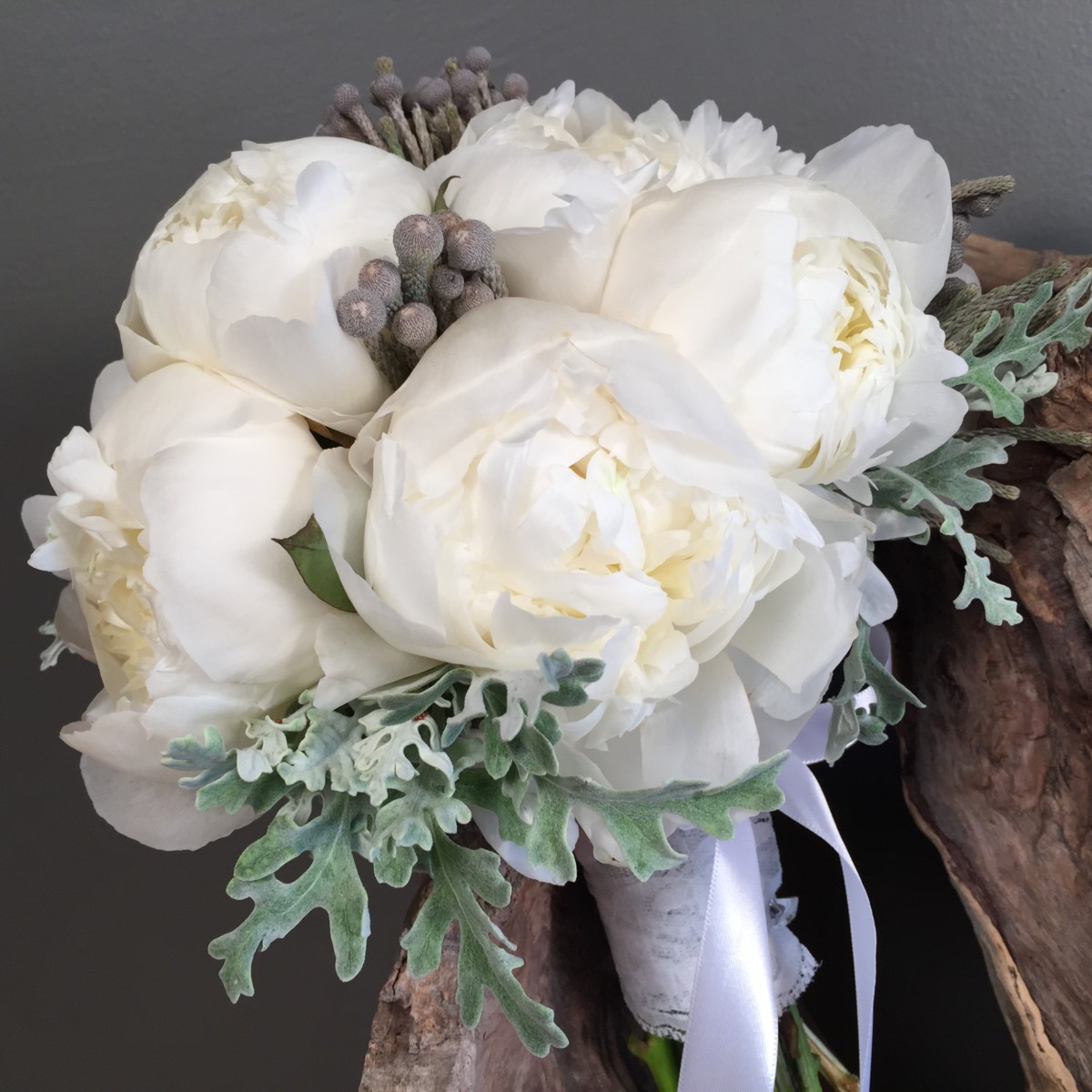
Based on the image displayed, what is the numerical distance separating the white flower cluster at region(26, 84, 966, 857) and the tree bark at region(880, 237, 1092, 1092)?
0.14 m

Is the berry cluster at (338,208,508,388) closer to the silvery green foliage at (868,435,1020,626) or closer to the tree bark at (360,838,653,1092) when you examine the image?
the silvery green foliage at (868,435,1020,626)

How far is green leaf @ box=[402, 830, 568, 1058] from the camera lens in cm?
43

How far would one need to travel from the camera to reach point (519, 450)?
1.22 feet

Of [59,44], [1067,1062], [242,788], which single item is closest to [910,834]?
[1067,1062]

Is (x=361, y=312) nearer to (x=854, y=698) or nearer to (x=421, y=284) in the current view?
(x=421, y=284)

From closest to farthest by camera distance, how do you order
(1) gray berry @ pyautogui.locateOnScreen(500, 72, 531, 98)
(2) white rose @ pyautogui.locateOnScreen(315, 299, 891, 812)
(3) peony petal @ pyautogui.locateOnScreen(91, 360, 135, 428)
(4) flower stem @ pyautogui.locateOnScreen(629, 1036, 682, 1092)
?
(2) white rose @ pyautogui.locateOnScreen(315, 299, 891, 812) < (3) peony petal @ pyautogui.locateOnScreen(91, 360, 135, 428) < (1) gray berry @ pyautogui.locateOnScreen(500, 72, 531, 98) < (4) flower stem @ pyautogui.locateOnScreen(629, 1036, 682, 1092)

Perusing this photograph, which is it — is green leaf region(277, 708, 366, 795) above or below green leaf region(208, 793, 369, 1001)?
above

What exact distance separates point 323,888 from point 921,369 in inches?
13.1

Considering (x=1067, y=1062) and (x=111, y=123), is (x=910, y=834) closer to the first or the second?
(x=1067, y=1062)

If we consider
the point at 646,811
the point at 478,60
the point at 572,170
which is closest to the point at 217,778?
the point at 646,811

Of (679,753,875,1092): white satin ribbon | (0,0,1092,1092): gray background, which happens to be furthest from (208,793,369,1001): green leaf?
(0,0,1092,1092): gray background

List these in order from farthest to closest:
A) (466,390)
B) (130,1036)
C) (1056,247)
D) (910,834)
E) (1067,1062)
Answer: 1. (130,1036)
2. (1056,247)
3. (910,834)
4. (1067,1062)
5. (466,390)

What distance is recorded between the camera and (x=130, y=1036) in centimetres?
112

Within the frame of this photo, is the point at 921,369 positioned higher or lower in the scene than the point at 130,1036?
higher
